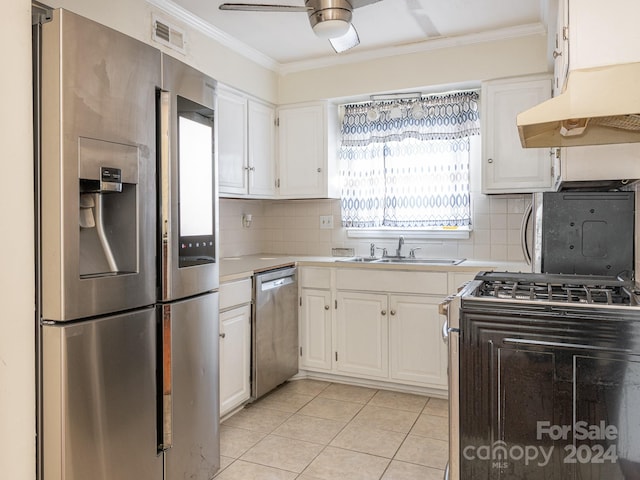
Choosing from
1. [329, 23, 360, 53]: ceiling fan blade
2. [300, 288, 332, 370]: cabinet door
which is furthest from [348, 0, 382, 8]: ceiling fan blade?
[300, 288, 332, 370]: cabinet door

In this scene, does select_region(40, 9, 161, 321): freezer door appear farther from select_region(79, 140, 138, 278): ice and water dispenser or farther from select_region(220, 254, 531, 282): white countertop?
select_region(220, 254, 531, 282): white countertop

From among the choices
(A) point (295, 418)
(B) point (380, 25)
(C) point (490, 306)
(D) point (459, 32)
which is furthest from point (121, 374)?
(D) point (459, 32)

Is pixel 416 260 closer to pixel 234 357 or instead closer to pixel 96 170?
pixel 234 357

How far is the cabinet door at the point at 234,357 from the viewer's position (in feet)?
8.86

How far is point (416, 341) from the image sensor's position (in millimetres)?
3168

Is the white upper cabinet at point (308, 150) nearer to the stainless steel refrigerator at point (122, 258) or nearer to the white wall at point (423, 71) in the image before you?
the white wall at point (423, 71)

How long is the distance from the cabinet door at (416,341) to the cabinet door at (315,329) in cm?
47

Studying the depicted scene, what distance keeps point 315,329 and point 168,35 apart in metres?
2.13

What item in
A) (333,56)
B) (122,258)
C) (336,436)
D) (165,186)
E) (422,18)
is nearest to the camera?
(122,258)

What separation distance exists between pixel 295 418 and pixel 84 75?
2187mm

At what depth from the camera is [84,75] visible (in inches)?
59.7

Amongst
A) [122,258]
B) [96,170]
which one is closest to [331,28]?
[96,170]

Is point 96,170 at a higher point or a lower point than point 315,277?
higher

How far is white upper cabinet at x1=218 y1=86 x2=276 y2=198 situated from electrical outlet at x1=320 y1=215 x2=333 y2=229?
1.59 feet
